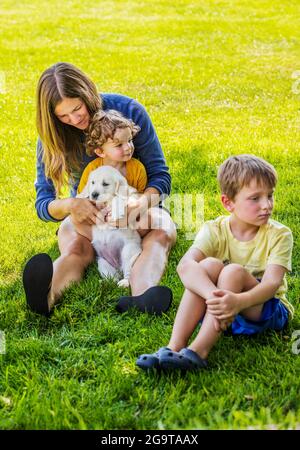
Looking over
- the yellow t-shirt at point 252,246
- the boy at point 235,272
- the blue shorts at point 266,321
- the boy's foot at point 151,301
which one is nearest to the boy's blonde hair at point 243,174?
the boy at point 235,272

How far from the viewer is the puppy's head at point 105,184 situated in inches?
177

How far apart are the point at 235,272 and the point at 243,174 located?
509mm

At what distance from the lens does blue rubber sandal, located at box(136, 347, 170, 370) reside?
3333mm

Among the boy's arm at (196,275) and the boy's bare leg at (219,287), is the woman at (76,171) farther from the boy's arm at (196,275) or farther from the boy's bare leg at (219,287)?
the boy's bare leg at (219,287)

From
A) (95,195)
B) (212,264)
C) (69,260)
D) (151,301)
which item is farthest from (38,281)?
(212,264)

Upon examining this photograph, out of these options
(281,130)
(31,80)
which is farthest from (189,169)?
(31,80)

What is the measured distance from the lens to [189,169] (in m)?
6.71

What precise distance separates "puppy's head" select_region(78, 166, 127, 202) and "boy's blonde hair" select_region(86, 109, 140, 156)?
19 centimetres

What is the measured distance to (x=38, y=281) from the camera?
4.03 meters

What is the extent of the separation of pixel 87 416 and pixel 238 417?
0.67 metres

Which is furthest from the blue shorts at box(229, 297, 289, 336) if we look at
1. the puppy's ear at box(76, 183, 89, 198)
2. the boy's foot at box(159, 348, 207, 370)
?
the puppy's ear at box(76, 183, 89, 198)

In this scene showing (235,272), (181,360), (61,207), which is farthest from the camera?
(61,207)

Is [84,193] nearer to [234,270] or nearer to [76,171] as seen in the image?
[76,171]

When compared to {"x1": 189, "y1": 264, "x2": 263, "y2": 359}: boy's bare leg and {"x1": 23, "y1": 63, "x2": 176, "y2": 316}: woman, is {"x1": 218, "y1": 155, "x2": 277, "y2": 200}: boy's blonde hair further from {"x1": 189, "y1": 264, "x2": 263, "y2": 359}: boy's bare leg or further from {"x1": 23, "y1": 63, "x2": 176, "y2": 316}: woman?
{"x1": 23, "y1": 63, "x2": 176, "y2": 316}: woman
